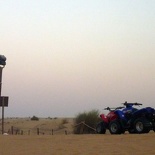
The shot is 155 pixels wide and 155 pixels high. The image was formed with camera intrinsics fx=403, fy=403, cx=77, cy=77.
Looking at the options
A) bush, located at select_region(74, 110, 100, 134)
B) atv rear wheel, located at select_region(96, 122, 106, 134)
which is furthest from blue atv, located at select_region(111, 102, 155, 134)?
bush, located at select_region(74, 110, 100, 134)

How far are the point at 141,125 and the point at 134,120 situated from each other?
43.0 inches

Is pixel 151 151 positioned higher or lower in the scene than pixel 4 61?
lower

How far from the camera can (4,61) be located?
29.9 m

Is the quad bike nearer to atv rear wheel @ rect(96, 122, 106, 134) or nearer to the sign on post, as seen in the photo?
atv rear wheel @ rect(96, 122, 106, 134)

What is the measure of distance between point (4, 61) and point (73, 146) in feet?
52.4

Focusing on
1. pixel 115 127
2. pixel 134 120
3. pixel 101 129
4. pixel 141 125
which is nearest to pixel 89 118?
pixel 101 129

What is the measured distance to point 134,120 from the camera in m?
21.6

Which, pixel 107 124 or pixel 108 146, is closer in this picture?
pixel 108 146

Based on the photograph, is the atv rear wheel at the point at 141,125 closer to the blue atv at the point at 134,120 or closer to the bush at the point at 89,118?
the blue atv at the point at 134,120

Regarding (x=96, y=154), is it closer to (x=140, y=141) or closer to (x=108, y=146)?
(x=108, y=146)

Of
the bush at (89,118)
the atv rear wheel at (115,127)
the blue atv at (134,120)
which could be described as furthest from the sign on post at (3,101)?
the bush at (89,118)

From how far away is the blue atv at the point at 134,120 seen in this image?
2053 centimetres

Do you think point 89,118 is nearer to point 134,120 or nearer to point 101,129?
point 101,129

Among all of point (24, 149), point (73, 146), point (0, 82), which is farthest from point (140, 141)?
point (0, 82)
